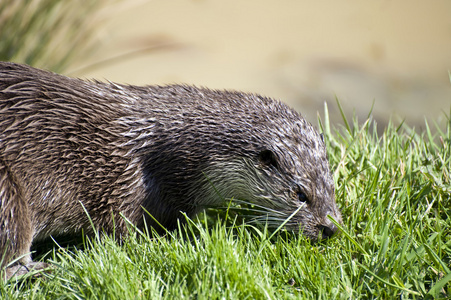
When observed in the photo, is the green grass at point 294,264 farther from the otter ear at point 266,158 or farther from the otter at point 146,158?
the otter ear at point 266,158

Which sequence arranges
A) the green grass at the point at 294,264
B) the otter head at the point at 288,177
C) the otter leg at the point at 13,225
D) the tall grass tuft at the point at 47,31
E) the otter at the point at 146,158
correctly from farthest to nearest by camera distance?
the tall grass tuft at the point at 47,31, the otter head at the point at 288,177, the otter at the point at 146,158, the otter leg at the point at 13,225, the green grass at the point at 294,264

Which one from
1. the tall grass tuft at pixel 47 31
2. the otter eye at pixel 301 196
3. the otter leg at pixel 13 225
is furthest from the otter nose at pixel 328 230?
the tall grass tuft at pixel 47 31

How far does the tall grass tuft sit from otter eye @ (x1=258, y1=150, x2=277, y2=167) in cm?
273

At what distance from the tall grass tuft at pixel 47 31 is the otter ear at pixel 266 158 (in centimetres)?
273

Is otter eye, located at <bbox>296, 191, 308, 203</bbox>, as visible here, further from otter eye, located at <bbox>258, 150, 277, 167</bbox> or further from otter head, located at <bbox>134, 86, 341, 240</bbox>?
otter eye, located at <bbox>258, 150, 277, 167</bbox>

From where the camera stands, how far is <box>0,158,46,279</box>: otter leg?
3371mm

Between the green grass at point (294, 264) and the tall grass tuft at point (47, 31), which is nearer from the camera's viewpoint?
the green grass at point (294, 264)

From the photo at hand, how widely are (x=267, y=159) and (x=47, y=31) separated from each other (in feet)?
9.52

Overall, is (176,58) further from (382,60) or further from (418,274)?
(418,274)

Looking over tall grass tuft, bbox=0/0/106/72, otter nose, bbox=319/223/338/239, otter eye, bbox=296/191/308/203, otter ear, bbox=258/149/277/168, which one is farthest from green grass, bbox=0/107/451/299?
tall grass tuft, bbox=0/0/106/72

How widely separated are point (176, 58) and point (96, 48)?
2105mm

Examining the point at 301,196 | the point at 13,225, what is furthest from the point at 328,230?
the point at 13,225

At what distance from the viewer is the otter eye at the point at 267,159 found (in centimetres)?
379

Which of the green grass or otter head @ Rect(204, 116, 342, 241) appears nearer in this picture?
the green grass
